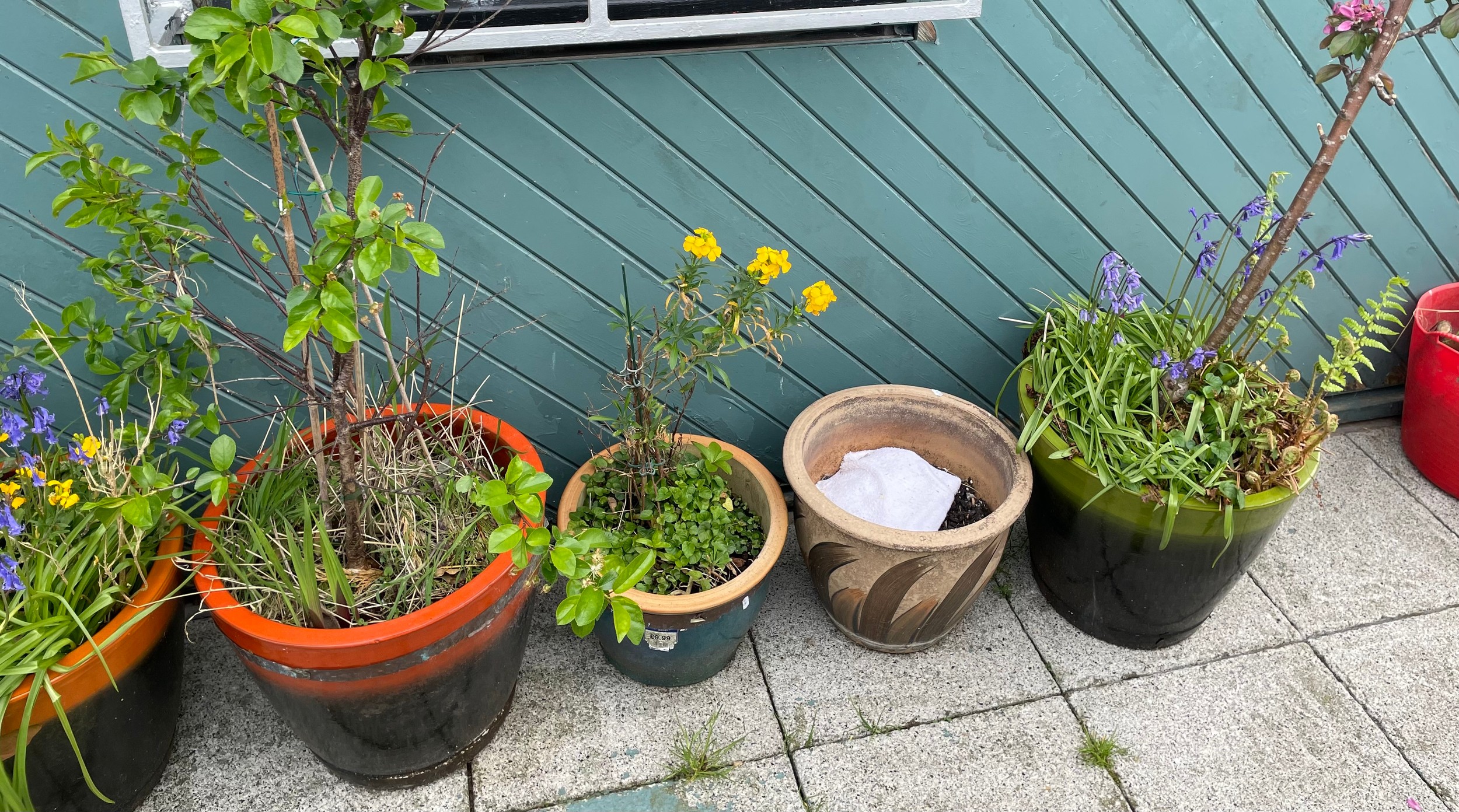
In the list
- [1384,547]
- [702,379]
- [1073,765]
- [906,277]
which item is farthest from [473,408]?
[1384,547]

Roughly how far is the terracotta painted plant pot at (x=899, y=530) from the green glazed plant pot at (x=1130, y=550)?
13cm

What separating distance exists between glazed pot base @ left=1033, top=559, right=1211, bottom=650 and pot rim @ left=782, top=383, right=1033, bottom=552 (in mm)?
445

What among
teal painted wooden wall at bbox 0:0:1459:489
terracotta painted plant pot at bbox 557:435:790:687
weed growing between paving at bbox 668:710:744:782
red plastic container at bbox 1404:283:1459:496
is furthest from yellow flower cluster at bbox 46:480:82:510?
red plastic container at bbox 1404:283:1459:496

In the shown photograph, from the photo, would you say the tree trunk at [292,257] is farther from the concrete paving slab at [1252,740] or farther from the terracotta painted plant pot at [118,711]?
the concrete paving slab at [1252,740]

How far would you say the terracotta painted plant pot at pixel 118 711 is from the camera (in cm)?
168

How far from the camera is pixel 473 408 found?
234cm

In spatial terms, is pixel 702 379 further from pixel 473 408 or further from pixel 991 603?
pixel 991 603

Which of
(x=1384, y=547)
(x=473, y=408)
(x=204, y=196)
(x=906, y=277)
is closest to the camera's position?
(x=204, y=196)

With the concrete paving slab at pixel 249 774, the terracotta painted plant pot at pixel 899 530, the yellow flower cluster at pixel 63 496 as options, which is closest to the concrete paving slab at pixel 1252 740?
the terracotta painted plant pot at pixel 899 530

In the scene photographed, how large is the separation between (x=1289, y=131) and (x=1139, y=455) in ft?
3.62

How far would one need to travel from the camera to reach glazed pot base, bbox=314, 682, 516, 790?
205 centimetres

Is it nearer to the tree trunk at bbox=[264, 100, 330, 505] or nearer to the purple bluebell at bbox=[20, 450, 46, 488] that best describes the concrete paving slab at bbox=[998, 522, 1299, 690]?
the tree trunk at bbox=[264, 100, 330, 505]

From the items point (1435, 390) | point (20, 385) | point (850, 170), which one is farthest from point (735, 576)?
point (1435, 390)

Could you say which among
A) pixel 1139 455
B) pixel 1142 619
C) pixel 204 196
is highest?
pixel 204 196
